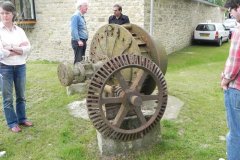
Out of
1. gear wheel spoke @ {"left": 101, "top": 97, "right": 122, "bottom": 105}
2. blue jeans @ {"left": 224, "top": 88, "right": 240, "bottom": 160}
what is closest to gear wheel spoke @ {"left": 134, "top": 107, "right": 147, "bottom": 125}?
gear wheel spoke @ {"left": 101, "top": 97, "right": 122, "bottom": 105}

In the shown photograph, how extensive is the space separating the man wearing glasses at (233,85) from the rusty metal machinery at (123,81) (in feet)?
3.49

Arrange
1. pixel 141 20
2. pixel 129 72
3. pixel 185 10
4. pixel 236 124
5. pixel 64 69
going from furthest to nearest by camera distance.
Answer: pixel 185 10 → pixel 141 20 → pixel 64 69 → pixel 129 72 → pixel 236 124

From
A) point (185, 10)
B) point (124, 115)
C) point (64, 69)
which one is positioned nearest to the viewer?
point (124, 115)

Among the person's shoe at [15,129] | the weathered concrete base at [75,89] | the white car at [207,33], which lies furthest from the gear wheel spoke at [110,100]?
the white car at [207,33]

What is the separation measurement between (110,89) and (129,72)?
483 millimetres

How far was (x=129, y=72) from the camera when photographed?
470cm

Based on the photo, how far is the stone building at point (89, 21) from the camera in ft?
39.4

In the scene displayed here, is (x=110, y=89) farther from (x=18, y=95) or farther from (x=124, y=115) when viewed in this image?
(x=18, y=95)

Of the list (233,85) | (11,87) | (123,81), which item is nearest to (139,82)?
(123,81)

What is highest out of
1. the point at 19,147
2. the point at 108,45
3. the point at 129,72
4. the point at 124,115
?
the point at 108,45

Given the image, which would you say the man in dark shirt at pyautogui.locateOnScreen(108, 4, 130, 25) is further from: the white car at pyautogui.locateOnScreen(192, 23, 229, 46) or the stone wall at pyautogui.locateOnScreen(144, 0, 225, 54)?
the white car at pyautogui.locateOnScreen(192, 23, 229, 46)

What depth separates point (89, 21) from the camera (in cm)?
1283

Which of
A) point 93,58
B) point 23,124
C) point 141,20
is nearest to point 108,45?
point 93,58

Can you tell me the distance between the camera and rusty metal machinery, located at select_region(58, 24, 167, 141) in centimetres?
378
